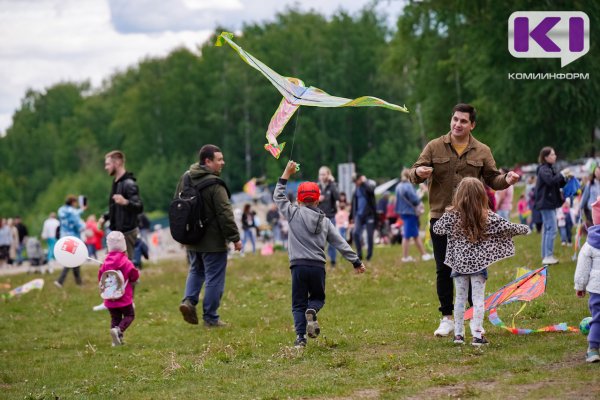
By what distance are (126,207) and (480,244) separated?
6.78 m

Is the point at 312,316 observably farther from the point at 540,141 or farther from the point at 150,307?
the point at 540,141

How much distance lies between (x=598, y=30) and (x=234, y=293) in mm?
19427

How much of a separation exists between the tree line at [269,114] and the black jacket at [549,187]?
811 inches

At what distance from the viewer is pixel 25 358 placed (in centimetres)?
1138

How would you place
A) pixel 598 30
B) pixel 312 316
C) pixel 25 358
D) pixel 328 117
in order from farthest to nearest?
pixel 328 117 → pixel 598 30 → pixel 25 358 → pixel 312 316

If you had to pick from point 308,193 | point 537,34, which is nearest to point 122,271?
point 308,193

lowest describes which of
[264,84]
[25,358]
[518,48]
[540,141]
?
[25,358]

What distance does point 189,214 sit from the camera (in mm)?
11703

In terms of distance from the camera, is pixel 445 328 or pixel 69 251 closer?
pixel 445 328

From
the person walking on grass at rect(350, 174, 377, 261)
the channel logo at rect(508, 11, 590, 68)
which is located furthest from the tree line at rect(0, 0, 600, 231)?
the person walking on grass at rect(350, 174, 377, 261)

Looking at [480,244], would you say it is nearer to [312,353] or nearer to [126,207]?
[312,353]

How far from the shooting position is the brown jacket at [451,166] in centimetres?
955

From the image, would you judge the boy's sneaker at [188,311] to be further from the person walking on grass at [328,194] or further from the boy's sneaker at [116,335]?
the person walking on grass at [328,194]

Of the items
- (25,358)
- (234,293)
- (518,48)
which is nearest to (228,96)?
(518,48)
